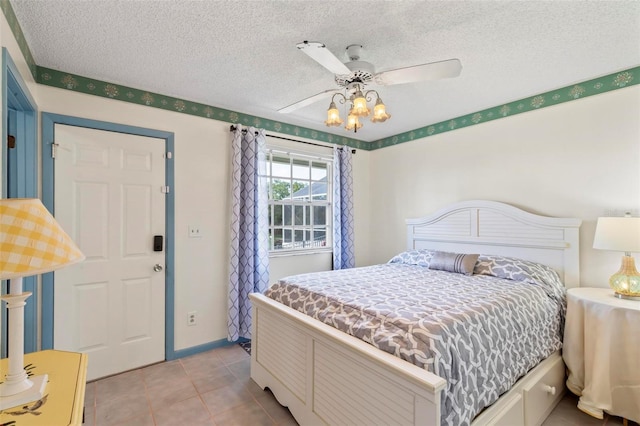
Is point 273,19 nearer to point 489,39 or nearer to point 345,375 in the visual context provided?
point 489,39

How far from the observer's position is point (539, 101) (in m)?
2.80

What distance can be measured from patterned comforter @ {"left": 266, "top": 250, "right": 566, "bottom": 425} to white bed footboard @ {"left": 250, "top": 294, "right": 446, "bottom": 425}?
3.8 inches

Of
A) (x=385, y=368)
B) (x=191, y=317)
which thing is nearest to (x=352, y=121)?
(x=385, y=368)

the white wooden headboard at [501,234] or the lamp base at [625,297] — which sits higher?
the white wooden headboard at [501,234]

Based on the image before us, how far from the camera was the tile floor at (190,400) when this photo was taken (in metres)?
1.96

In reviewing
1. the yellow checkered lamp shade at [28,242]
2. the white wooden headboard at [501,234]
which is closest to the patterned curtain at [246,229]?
the white wooden headboard at [501,234]

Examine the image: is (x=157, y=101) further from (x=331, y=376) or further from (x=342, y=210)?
(x=331, y=376)

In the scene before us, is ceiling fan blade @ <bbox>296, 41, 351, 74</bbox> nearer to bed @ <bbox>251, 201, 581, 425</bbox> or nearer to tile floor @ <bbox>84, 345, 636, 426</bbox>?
bed @ <bbox>251, 201, 581, 425</bbox>

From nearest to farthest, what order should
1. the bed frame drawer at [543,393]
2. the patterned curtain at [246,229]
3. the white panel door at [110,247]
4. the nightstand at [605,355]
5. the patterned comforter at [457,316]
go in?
the patterned comforter at [457,316]
the bed frame drawer at [543,393]
the nightstand at [605,355]
the white panel door at [110,247]
the patterned curtain at [246,229]

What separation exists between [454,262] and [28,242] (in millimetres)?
2996

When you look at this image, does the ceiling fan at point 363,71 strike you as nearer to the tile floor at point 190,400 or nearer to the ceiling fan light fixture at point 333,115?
the ceiling fan light fixture at point 333,115

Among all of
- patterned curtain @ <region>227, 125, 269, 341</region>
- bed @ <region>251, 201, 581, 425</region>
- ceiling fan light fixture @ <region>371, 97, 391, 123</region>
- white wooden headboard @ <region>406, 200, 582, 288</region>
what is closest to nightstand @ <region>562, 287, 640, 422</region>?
bed @ <region>251, 201, 581, 425</region>

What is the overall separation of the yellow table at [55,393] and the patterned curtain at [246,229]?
1707mm

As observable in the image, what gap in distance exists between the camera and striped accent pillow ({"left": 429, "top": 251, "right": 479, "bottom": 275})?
2781mm
